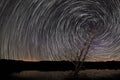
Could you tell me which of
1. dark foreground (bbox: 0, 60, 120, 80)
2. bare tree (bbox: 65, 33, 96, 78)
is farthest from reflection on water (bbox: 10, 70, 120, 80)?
bare tree (bbox: 65, 33, 96, 78)

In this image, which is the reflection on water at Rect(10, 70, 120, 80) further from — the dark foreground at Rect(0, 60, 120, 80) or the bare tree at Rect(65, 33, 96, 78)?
the bare tree at Rect(65, 33, 96, 78)

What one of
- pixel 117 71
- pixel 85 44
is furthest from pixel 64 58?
pixel 117 71

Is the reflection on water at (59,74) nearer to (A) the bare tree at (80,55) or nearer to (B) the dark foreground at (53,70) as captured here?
(B) the dark foreground at (53,70)

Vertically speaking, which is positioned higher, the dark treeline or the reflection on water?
the dark treeline

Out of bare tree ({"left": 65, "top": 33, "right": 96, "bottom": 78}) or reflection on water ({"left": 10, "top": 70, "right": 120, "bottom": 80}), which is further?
bare tree ({"left": 65, "top": 33, "right": 96, "bottom": 78})

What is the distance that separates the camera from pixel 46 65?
6613 millimetres

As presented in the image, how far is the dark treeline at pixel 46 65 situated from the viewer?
21.1ft

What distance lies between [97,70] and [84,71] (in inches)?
12.2

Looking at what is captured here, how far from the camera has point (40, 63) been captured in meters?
6.63

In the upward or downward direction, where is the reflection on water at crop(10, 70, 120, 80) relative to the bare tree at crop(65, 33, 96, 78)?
downward

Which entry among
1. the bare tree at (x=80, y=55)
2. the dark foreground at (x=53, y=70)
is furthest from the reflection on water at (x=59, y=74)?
the bare tree at (x=80, y=55)

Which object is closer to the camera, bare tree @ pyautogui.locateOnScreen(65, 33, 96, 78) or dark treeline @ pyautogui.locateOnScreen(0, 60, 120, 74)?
dark treeline @ pyautogui.locateOnScreen(0, 60, 120, 74)

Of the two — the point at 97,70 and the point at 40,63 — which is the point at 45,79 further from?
the point at 97,70

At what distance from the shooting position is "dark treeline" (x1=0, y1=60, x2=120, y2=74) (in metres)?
6.42
